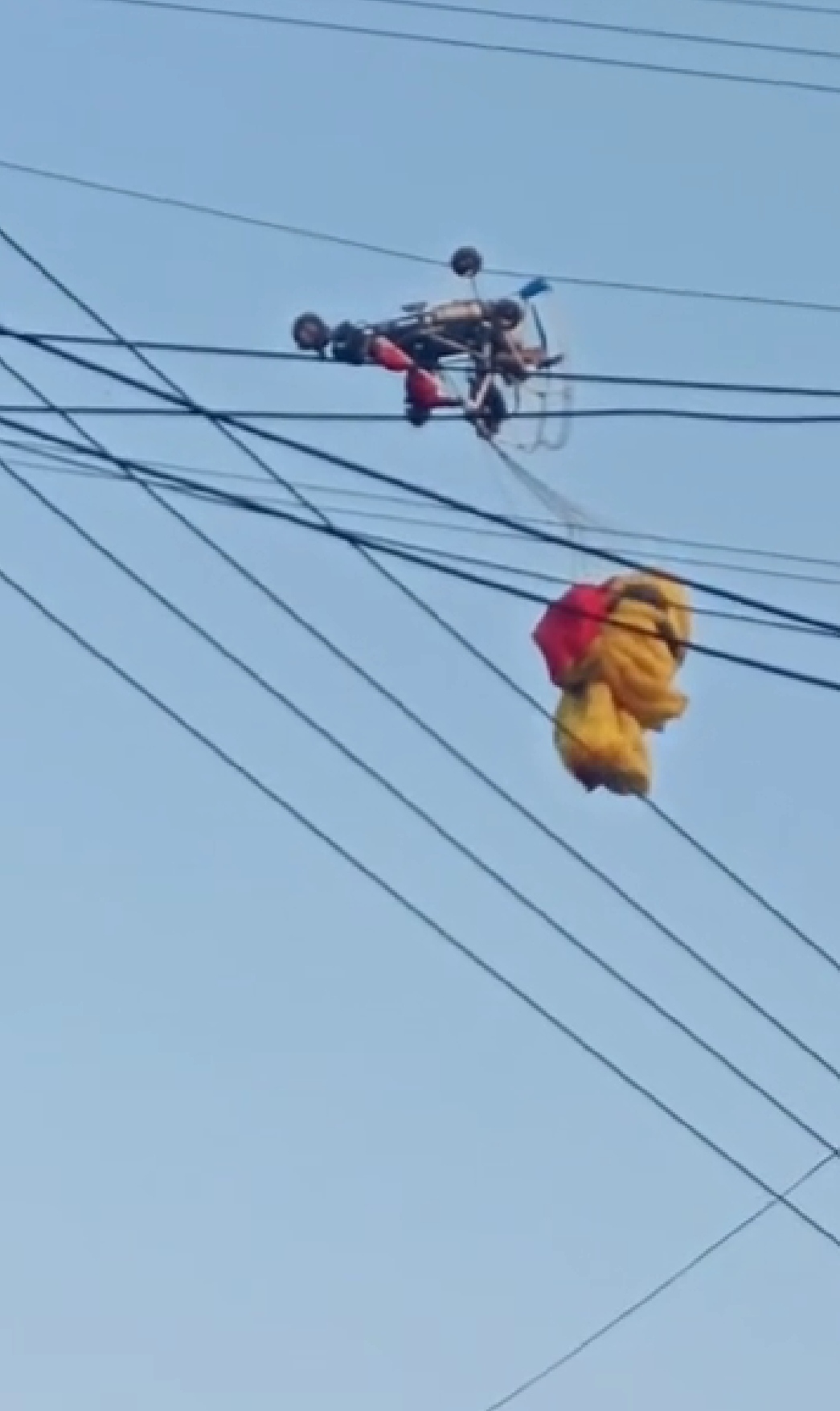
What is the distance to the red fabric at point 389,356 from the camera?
1822 centimetres

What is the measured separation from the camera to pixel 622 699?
1880cm

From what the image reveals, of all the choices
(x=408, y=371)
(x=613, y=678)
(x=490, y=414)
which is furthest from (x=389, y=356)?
(x=613, y=678)

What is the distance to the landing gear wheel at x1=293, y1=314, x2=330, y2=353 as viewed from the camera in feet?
59.6

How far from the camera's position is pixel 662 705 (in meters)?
18.8

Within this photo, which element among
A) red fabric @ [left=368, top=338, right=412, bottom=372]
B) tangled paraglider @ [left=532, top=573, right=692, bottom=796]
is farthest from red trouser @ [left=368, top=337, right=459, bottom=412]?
tangled paraglider @ [left=532, top=573, right=692, bottom=796]

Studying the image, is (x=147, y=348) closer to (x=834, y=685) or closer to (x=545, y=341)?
(x=545, y=341)

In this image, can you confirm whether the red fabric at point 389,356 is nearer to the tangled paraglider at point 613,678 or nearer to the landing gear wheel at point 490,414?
the landing gear wheel at point 490,414

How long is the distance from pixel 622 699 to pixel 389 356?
1394mm

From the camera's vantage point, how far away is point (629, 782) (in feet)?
61.4

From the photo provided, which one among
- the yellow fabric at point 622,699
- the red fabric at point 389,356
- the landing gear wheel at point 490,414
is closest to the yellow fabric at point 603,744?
the yellow fabric at point 622,699

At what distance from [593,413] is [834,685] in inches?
47.6

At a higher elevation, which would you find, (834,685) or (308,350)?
(308,350)

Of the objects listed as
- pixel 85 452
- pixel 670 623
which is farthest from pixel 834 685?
pixel 85 452

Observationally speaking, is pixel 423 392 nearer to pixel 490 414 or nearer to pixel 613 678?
pixel 490 414
